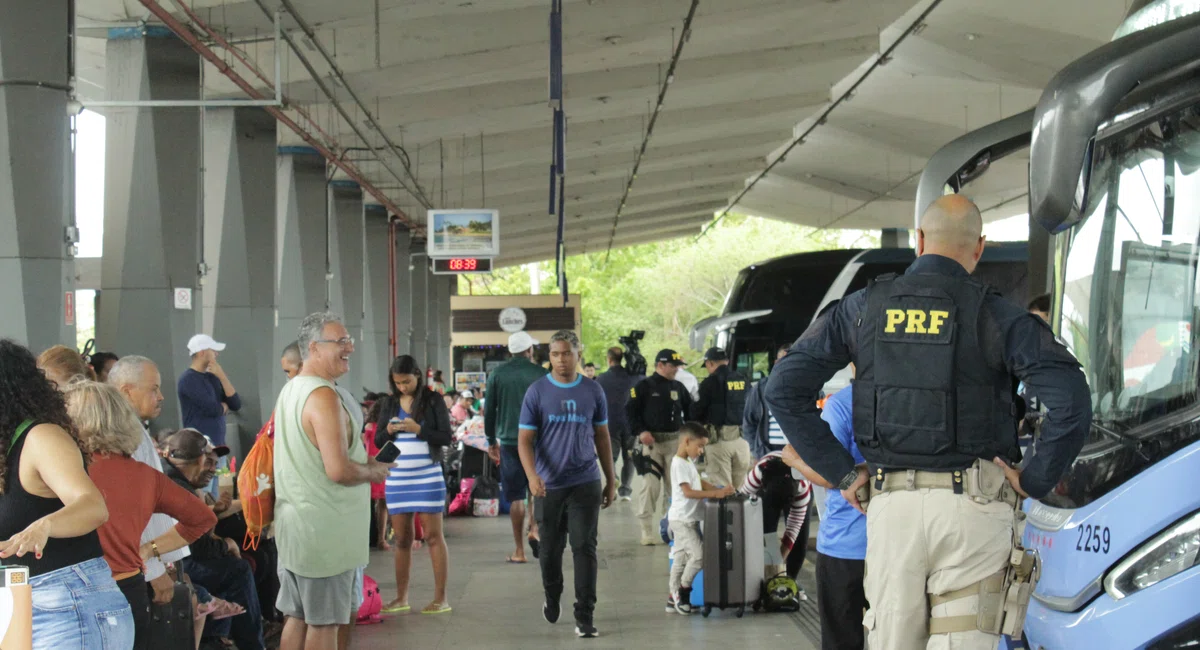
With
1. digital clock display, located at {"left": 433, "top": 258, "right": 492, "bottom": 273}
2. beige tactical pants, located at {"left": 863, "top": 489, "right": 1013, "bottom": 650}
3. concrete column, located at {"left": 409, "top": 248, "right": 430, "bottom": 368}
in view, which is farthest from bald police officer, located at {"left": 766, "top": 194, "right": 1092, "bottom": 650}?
concrete column, located at {"left": 409, "top": 248, "right": 430, "bottom": 368}

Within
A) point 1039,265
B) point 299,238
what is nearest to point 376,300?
point 299,238

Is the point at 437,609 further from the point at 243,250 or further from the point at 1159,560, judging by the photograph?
the point at 243,250

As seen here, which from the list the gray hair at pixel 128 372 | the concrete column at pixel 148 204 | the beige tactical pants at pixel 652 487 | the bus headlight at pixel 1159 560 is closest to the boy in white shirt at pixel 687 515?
the beige tactical pants at pixel 652 487

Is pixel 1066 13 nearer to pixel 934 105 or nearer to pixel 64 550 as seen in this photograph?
pixel 934 105

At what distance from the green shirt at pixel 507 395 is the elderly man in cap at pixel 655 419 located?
2.60 metres

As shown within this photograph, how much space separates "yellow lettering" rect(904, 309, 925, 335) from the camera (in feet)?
13.7

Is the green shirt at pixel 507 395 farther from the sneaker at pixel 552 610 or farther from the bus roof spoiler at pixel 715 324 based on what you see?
the bus roof spoiler at pixel 715 324

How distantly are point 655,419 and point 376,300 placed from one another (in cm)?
1911

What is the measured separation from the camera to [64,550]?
166 inches

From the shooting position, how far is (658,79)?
21156 mm

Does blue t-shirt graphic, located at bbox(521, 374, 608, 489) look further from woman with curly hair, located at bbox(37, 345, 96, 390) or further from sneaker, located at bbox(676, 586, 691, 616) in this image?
woman with curly hair, located at bbox(37, 345, 96, 390)

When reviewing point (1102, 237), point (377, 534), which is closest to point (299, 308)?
point (377, 534)

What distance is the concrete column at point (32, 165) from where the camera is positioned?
35.1 ft

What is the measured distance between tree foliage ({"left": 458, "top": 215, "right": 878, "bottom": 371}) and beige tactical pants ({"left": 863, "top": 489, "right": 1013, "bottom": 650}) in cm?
5667
